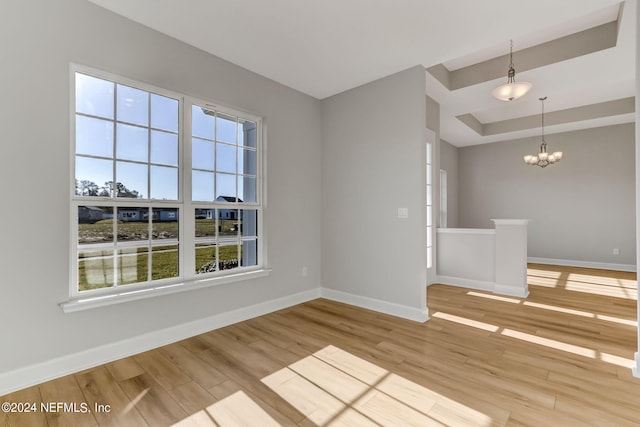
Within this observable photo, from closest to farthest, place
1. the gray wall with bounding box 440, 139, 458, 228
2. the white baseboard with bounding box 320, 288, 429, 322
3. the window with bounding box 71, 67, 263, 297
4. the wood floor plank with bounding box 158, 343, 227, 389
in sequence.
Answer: the wood floor plank with bounding box 158, 343, 227, 389 < the window with bounding box 71, 67, 263, 297 < the white baseboard with bounding box 320, 288, 429, 322 < the gray wall with bounding box 440, 139, 458, 228

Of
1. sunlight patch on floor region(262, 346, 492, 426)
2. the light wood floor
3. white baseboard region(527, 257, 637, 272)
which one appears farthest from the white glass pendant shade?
white baseboard region(527, 257, 637, 272)

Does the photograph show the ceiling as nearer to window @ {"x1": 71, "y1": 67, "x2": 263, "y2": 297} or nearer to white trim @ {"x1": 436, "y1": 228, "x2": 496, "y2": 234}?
window @ {"x1": 71, "y1": 67, "x2": 263, "y2": 297}

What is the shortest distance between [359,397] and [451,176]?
6926 mm

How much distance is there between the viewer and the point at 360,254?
12.6ft

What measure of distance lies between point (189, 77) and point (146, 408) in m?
2.77

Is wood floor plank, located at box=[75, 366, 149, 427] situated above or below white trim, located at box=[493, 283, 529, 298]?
below

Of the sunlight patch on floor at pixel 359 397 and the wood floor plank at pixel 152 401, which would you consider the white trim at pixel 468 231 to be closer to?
the sunlight patch on floor at pixel 359 397

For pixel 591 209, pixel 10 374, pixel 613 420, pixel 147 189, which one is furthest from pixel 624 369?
pixel 591 209

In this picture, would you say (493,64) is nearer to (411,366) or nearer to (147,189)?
(411,366)

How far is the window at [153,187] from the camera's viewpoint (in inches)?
91.7

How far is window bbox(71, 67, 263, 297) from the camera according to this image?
91.7 inches

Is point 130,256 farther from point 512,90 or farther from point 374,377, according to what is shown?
point 512,90

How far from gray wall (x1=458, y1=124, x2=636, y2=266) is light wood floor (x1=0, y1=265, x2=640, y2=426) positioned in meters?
3.84

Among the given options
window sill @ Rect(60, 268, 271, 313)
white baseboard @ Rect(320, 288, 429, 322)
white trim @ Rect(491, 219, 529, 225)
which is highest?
white trim @ Rect(491, 219, 529, 225)
